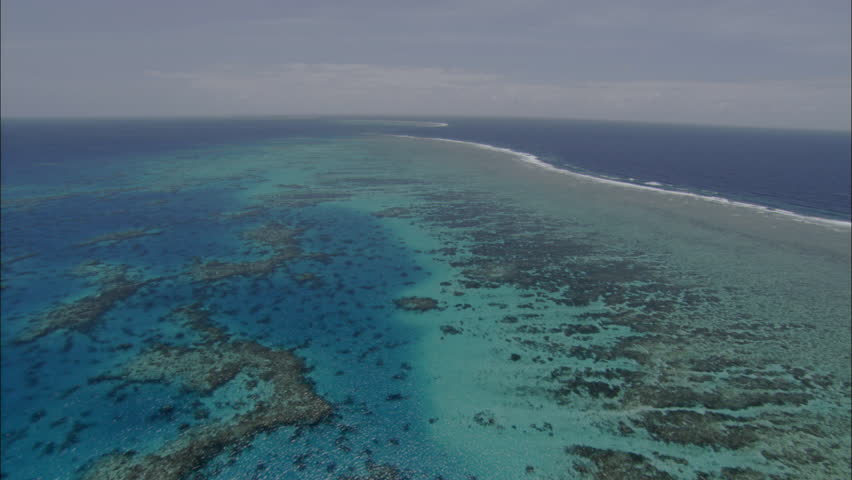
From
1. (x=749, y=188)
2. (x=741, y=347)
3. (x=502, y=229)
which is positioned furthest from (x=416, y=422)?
(x=749, y=188)

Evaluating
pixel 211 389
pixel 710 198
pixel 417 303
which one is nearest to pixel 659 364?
pixel 417 303

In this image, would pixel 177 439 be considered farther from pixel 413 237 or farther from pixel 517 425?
pixel 413 237

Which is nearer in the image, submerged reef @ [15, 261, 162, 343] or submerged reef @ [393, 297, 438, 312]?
submerged reef @ [15, 261, 162, 343]

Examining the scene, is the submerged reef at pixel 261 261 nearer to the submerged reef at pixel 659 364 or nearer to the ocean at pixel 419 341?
the ocean at pixel 419 341

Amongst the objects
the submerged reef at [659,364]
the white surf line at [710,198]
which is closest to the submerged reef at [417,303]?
the submerged reef at [659,364]

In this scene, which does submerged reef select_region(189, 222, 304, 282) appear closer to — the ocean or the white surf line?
the ocean

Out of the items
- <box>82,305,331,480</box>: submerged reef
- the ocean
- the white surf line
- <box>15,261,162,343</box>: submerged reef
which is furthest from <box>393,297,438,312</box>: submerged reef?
the white surf line

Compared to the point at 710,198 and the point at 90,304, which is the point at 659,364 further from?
the point at 710,198
